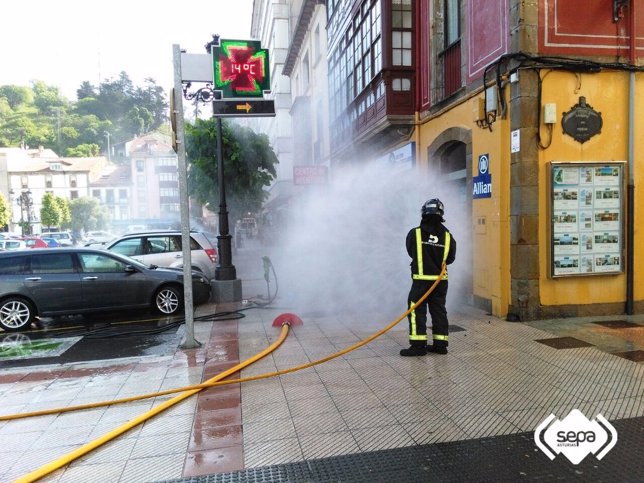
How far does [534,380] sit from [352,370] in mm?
1813

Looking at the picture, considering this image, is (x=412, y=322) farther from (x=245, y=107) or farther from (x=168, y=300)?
(x=168, y=300)

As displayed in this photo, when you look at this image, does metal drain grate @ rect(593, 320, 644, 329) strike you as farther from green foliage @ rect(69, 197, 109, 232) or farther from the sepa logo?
green foliage @ rect(69, 197, 109, 232)

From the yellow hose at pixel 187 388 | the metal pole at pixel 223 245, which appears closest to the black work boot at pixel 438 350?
the yellow hose at pixel 187 388

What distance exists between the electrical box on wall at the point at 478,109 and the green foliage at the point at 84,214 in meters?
61.0

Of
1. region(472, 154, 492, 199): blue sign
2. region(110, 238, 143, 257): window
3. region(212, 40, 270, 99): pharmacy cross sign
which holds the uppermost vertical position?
region(212, 40, 270, 99): pharmacy cross sign

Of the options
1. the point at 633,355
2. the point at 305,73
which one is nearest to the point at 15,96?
the point at 305,73

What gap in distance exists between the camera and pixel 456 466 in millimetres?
3158

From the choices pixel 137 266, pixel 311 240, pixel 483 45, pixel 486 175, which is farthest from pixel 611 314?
pixel 137 266

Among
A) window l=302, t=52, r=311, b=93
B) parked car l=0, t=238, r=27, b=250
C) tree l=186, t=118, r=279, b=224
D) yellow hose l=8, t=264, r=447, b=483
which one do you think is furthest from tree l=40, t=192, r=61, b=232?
yellow hose l=8, t=264, r=447, b=483

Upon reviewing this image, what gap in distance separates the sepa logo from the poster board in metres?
3.82

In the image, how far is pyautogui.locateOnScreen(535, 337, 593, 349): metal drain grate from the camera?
19.1ft

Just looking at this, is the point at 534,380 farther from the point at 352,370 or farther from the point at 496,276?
the point at 496,276

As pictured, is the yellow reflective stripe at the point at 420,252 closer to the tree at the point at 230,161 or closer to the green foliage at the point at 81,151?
the tree at the point at 230,161

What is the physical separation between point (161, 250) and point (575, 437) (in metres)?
9.54
